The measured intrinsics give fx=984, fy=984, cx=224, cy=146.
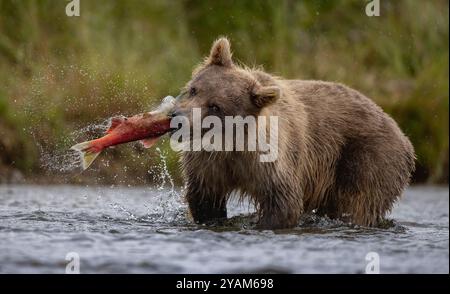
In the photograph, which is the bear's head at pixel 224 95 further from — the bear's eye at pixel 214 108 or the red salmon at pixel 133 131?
the red salmon at pixel 133 131

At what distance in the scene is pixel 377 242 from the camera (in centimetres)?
740

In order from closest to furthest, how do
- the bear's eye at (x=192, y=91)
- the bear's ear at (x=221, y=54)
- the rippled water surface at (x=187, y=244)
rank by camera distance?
the rippled water surface at (x=187, y=244) < the bear's eye at (x=192, y=91) < the bear's ear at (x=221, y=54)

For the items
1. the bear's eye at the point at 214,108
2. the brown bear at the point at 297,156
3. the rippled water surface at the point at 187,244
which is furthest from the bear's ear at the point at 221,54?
the rippled water surface at the point at 187,244

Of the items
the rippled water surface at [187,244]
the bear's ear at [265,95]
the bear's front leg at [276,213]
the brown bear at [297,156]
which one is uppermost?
the bear's ear at [265,95]

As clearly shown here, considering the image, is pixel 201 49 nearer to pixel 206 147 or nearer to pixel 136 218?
pixel 136 218

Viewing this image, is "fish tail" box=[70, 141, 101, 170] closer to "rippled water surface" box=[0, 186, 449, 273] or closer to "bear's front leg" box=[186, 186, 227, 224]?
"rippled water surface" box=[0, 186, 449, 273]

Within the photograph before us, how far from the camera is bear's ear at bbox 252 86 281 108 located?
24.2 ft

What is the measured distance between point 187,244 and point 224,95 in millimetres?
1183

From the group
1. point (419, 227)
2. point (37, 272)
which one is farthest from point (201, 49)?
point (37, 272)

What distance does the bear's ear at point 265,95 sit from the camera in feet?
24.2

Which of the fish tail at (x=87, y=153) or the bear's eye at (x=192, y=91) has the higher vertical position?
the bear's eye at (x=192, y=91)

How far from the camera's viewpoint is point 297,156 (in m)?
8.06

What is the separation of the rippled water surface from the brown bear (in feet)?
0.68

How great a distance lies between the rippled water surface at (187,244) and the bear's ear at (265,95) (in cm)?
100
